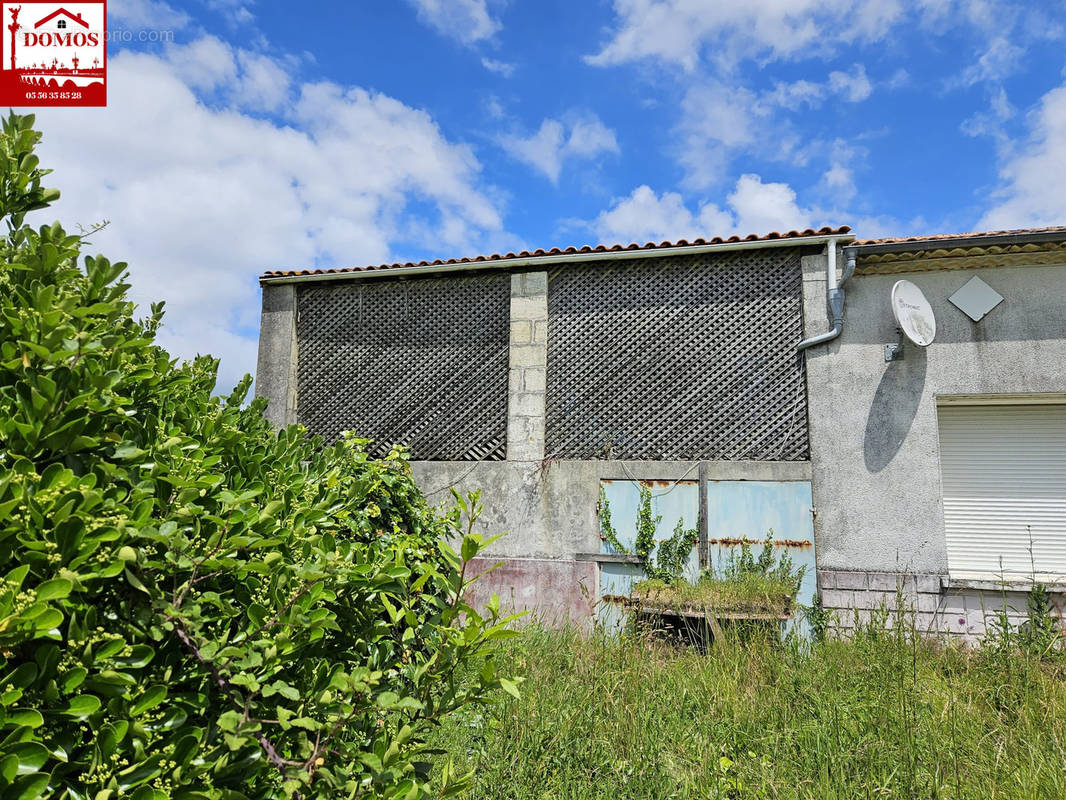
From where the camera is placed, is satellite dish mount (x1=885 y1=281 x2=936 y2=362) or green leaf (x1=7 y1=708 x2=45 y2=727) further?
satellite dish mount (x1=885 y1=281 x2=936 y2=362)

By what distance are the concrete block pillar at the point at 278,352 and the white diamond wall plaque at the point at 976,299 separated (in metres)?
8.37

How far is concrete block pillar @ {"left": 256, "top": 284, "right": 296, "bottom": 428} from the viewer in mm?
9320

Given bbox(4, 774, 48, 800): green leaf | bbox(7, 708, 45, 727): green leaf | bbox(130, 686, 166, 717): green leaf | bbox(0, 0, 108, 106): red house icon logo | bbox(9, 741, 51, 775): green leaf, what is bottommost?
bbox(4, 774, 48, 800): green leaf

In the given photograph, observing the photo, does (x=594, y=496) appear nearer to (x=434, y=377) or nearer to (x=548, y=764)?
(x=434, y=377)

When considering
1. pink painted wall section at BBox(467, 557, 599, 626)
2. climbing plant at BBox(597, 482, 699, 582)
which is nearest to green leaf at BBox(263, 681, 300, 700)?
pink painted wall section at BBox(467, 557, 599, 626)

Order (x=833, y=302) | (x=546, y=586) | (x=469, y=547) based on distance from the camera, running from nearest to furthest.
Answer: (x=469, y=547)
(x=833, y=302)
(x=546, y=586)

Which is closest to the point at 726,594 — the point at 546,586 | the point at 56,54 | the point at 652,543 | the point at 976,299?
the point at 652,543

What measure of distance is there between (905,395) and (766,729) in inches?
197

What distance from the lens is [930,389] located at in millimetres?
7281

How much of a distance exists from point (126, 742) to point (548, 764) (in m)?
2.62

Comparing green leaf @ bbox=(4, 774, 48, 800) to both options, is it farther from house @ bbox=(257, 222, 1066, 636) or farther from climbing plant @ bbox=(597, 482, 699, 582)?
climbing plant @ bbox=(597, 482, 699, 582)

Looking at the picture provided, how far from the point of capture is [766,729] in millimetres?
3621

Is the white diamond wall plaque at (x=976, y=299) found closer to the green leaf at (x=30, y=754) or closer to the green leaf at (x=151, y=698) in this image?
the green leaf at (x=151, y=698)

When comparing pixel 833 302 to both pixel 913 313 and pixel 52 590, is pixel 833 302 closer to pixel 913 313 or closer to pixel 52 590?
pixel 913 313
